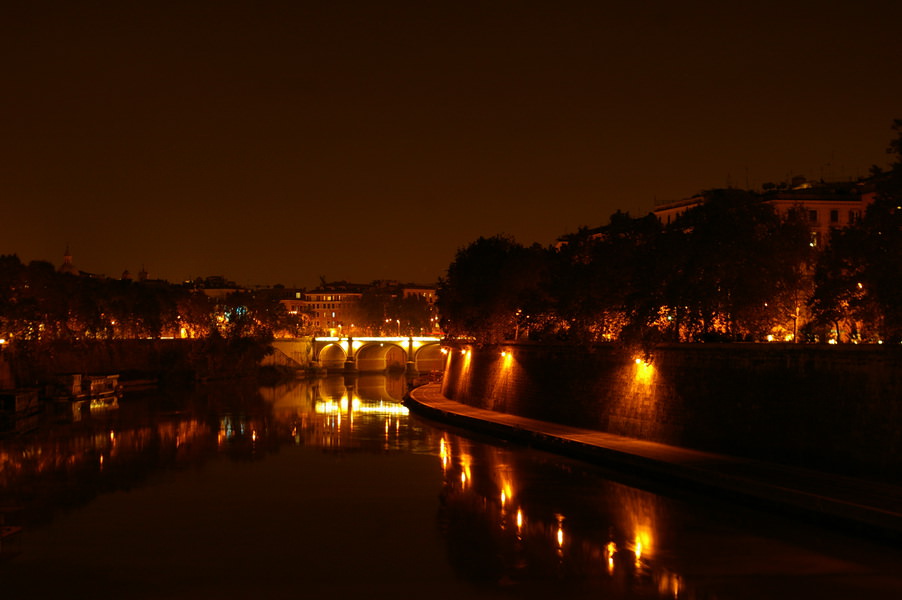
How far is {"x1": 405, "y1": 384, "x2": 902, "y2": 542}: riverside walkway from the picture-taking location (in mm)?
15664

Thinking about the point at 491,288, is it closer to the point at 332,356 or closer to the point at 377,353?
the point at 332,356

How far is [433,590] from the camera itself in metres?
14.5

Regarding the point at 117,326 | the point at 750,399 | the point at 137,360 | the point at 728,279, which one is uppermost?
the point at 728,279

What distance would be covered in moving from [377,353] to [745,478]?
8283 centimetres

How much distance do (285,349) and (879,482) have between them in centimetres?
7689

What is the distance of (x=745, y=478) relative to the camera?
60.8 ft

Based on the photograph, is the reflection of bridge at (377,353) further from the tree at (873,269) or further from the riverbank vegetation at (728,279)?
the tree at (873,269)

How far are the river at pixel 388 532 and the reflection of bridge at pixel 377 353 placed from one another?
2336 inches

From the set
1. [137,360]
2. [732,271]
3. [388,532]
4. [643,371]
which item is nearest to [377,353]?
[137,360]

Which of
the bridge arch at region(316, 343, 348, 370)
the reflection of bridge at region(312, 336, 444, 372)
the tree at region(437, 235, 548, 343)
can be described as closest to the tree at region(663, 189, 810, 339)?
the tree at region(437, 235, 548, 343)

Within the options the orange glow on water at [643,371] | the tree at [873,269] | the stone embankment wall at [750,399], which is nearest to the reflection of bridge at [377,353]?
the stone embankment wall at [750,399]

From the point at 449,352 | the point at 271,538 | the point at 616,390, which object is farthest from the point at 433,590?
the point at 449,352

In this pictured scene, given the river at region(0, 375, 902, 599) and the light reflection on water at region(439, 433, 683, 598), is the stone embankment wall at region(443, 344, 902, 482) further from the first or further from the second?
the light reflection on water at region(439, 433, 683, 598)

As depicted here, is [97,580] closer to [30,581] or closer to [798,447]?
[30,581]
